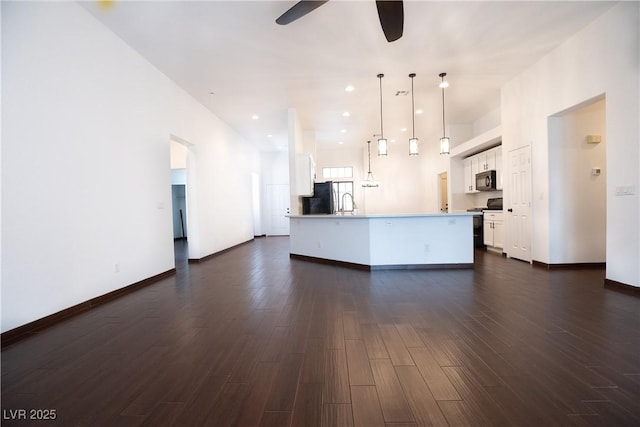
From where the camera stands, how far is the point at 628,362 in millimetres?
1820

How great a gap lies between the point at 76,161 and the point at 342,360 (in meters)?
3.31

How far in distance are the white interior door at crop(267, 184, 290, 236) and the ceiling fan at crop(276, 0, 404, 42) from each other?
→ 8.59 meters

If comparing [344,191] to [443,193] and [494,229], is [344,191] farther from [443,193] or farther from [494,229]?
[494,229]

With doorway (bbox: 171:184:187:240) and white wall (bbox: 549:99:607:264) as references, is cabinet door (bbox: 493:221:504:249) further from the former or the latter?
doorway (bbox: 171:184:187:240)

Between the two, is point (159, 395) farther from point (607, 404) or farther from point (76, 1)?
point (76, 1)

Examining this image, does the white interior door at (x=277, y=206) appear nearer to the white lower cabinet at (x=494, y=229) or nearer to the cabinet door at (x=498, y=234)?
the white lower cabinet at (x=494, y=229)

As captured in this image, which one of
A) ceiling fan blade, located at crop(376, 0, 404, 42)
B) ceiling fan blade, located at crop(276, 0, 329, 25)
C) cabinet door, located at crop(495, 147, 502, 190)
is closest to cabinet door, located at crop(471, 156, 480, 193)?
cabinet door, located at crop(495, 147, 502, 190)

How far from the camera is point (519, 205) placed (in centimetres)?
527

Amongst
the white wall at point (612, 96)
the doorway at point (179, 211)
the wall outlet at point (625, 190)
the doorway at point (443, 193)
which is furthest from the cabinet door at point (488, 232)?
the doorway at point (179, 211)

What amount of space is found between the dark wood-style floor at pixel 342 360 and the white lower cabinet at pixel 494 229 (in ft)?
9.10

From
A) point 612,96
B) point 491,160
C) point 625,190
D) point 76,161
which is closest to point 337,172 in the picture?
point 491,160

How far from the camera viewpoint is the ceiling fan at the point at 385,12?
8.48 feet

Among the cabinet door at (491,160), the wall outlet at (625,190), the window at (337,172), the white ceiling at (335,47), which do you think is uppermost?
the white ceiling at (335,47)

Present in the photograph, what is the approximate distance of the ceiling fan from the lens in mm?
2584
